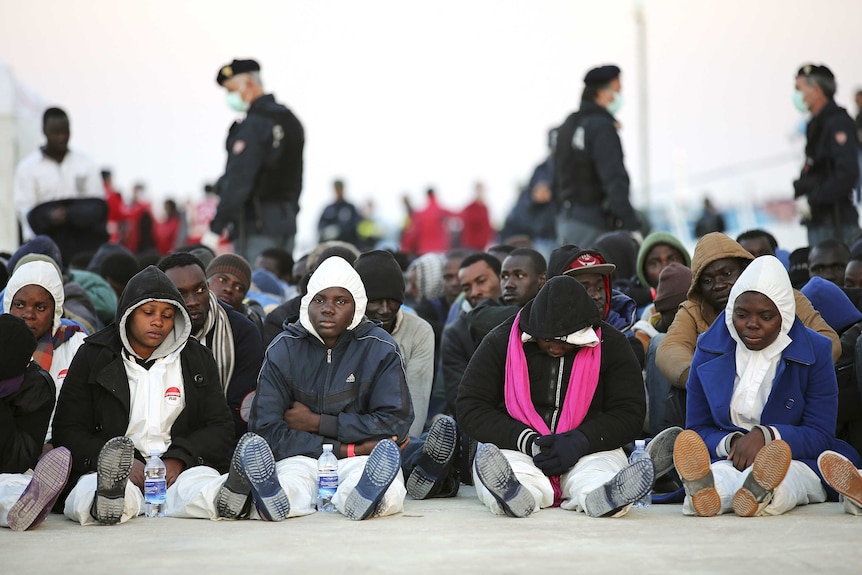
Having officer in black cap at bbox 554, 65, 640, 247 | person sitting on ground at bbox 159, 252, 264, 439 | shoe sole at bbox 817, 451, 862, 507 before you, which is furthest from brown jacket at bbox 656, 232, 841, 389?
officer in black cap at bbox 554, 65, 640, 247

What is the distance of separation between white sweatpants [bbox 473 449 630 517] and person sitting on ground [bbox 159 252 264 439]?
1.74 meters

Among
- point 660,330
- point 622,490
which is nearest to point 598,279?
point 660,330

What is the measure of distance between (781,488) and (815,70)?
6195 millimetres

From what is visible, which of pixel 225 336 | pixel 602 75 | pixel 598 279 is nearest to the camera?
pixel 225 336

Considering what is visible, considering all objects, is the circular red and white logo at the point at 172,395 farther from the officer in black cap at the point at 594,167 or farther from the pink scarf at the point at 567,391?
the officer in black cap at the point at 594,167

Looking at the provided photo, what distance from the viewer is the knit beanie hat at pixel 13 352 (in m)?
6.07

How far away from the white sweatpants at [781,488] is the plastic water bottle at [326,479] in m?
1.74

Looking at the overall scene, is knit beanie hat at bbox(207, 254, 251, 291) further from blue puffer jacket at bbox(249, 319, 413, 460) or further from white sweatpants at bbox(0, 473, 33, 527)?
white sweatpants at bbox(0, 473, 33, 527)

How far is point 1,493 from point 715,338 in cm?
370

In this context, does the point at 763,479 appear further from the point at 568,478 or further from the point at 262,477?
the point at 262,477

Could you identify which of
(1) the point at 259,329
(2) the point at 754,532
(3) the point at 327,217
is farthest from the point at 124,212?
(2) the point at 754,532

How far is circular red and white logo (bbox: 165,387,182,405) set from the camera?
639 centimetres

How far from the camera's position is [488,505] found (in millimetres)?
6086

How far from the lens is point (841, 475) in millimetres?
5641
